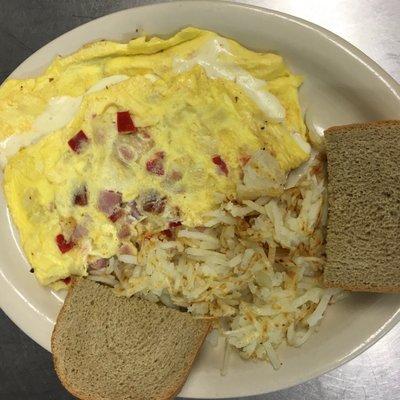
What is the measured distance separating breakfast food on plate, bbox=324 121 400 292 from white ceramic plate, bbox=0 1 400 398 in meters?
0.11

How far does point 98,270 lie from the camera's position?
203 centimetres

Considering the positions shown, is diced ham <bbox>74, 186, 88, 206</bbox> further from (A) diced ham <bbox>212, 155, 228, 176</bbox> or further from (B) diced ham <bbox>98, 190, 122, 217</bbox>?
(A) diced ham <bbox>212, 155, 228, 176</bbox>

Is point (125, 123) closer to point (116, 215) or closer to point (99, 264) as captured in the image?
point (116, 215)

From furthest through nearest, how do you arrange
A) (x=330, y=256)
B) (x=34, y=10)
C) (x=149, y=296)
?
(x=34, y=10) → (x=149, y=296) → (x=330, y=256)

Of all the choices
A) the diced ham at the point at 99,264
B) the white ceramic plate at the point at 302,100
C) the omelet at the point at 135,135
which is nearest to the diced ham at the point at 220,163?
the omelet at the point at 135,135

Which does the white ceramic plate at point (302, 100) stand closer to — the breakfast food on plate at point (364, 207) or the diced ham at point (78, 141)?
the breakfast food on plate at point (364, 207)

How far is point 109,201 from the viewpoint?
1934mm

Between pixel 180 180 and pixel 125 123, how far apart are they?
28 cm

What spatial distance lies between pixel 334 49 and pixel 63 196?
1.08 m

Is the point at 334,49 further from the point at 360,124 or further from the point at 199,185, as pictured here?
the point at 199,185

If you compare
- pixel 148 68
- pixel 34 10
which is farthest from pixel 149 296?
pixel 34 10

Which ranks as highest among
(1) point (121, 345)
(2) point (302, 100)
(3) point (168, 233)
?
(2) point (302, 100)

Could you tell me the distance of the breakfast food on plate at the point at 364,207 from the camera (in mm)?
1831

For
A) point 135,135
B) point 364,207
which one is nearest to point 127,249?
point 135,135
